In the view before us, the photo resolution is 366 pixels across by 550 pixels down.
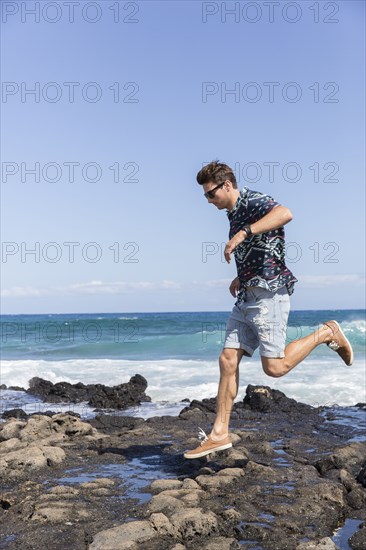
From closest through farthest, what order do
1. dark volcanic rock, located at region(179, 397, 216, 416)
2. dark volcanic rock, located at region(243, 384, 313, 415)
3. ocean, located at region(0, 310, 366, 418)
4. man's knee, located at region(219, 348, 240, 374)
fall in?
man's knee, located at region(219, 348, 240, 374), dark volcanic rock, located at region(179, 397, 216, 416), dark volcanic rock, located at region(243, 384, 313, 415), ocean, located at region(0, 310, 366, 418)

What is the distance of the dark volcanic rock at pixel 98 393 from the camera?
1077 cm

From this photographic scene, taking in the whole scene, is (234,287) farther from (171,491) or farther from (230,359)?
(171,491)

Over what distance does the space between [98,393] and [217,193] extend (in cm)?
732

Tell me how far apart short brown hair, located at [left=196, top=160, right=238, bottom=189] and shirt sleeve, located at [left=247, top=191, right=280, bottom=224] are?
0.19 m

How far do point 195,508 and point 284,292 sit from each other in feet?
5.59

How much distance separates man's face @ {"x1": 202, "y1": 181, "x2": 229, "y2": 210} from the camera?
4.86m

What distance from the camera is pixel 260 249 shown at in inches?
190

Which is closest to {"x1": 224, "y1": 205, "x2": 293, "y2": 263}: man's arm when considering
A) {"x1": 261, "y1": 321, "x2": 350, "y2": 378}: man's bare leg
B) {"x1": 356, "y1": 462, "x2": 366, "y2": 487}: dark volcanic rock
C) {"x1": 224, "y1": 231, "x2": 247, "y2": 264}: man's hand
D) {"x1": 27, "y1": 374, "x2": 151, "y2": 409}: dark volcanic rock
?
{"x1": 224, "y1": 231, "x2": 247, "y2": 264}: man's hand

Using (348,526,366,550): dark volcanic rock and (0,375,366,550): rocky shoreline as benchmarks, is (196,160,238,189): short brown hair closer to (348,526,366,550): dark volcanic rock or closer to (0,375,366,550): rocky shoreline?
(0,375,366,550): rocky shoreline

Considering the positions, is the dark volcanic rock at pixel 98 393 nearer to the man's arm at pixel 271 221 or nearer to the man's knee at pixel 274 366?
the man's knee at pixel 274 366

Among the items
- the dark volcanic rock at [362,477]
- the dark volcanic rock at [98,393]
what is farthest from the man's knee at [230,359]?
the dark volcanic rock at [98,393]

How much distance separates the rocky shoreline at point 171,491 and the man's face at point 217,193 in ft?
6.72

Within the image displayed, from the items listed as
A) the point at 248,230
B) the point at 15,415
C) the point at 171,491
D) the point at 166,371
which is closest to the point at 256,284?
the point at 248,230

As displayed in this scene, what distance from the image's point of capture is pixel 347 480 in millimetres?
4887
